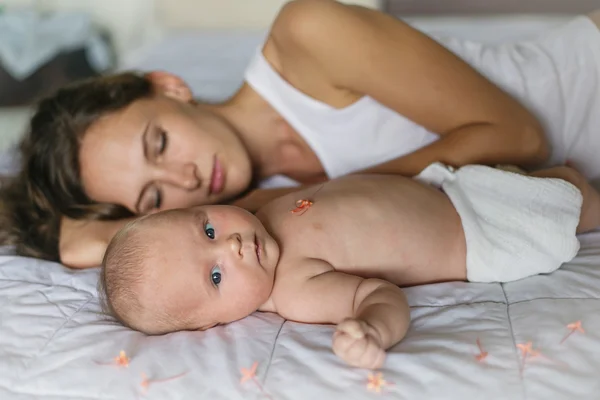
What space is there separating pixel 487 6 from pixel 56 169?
1753mm

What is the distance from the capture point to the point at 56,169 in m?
1.33

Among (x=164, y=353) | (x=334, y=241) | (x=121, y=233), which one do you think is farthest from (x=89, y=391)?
(x=334, y=241)

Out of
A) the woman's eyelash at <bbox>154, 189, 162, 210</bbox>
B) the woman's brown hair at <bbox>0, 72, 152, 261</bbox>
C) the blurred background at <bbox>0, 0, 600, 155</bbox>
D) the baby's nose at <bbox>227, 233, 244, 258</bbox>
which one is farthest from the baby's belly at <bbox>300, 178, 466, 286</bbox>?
the blurred background at <bbox>0, 0, 600, 155</bbox>

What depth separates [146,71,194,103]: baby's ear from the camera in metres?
1.39

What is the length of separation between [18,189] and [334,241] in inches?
32.5

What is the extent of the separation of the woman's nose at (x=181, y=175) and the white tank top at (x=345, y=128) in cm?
27

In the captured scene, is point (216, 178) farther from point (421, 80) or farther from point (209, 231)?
point (421, 80)

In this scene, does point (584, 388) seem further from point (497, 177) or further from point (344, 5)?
point (344, 5)

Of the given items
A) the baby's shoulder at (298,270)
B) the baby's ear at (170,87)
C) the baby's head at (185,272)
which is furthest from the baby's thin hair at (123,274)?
the baby's ear at (170,87)

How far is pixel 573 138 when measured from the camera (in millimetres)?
1357

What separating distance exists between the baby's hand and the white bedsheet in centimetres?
3

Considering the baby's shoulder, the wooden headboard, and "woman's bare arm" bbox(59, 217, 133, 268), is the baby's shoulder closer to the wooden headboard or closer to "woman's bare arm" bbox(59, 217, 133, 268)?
"woman's bare arm" bbox(59, 217, 133, 268)

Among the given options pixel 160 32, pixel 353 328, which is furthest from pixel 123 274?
pixel 160 32

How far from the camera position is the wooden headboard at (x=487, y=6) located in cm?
234
